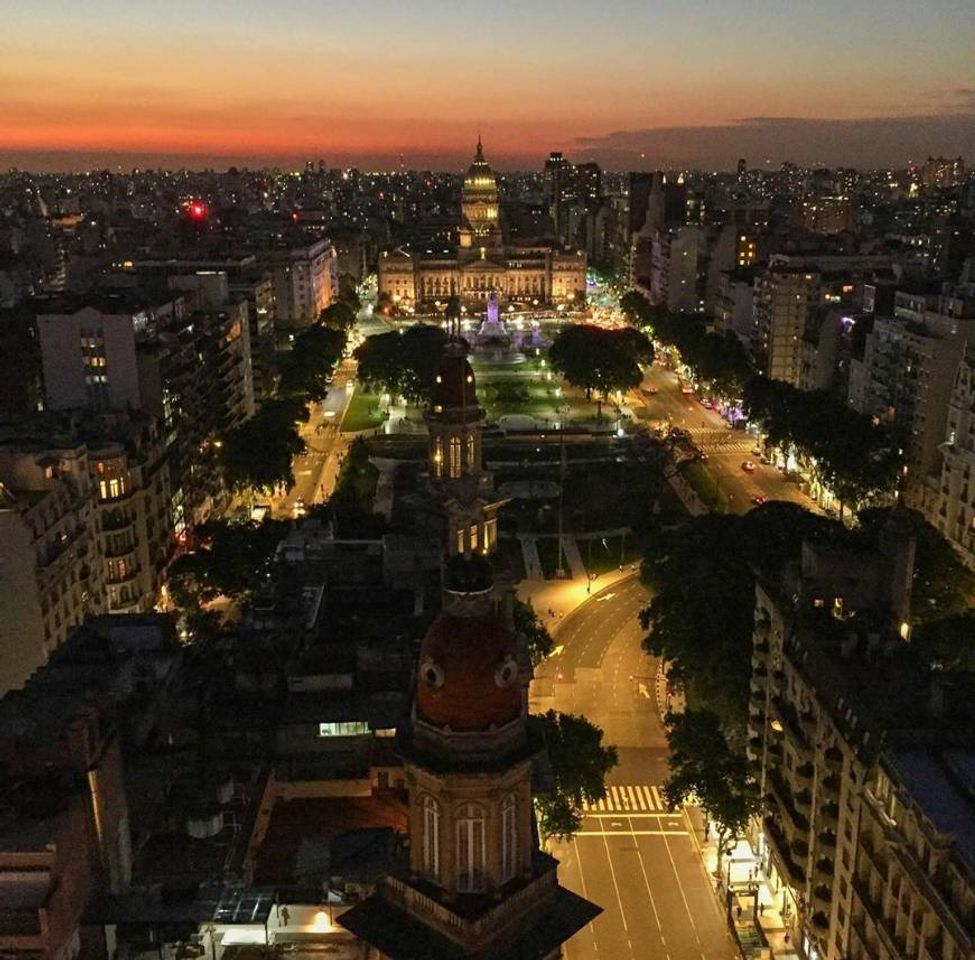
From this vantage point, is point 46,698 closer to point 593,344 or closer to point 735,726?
point 735,726

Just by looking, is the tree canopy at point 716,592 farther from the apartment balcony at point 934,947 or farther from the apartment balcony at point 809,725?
the apartment balcony at point 934,947

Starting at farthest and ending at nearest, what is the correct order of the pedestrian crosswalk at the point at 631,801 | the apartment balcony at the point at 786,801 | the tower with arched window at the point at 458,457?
the tower with arched window at the point at 458,457
the pedestrian crosswalk at the point at 631,801
the apartment balcony at the point at 786,801

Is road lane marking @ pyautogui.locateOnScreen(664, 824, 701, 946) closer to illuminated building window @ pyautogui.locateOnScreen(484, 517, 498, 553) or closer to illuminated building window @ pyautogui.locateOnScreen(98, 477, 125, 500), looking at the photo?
illuminated building window @ pyautogui.locateOnScreen(484, 517, 498, 553)

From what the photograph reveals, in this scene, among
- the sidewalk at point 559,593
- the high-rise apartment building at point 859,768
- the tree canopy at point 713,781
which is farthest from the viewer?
the sidewalk at point 559,593

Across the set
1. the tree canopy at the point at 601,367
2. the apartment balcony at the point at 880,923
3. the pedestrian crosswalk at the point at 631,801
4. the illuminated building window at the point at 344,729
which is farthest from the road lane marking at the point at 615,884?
the tree canopy at the point at 601,367

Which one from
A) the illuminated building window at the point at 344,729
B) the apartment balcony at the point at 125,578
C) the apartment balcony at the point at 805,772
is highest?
the illuminated building window at the point at 344,729

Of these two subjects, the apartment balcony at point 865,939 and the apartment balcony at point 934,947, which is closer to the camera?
the apartment balcony at point 934,947

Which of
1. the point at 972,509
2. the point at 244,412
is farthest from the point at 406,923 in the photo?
the point at 244,412
